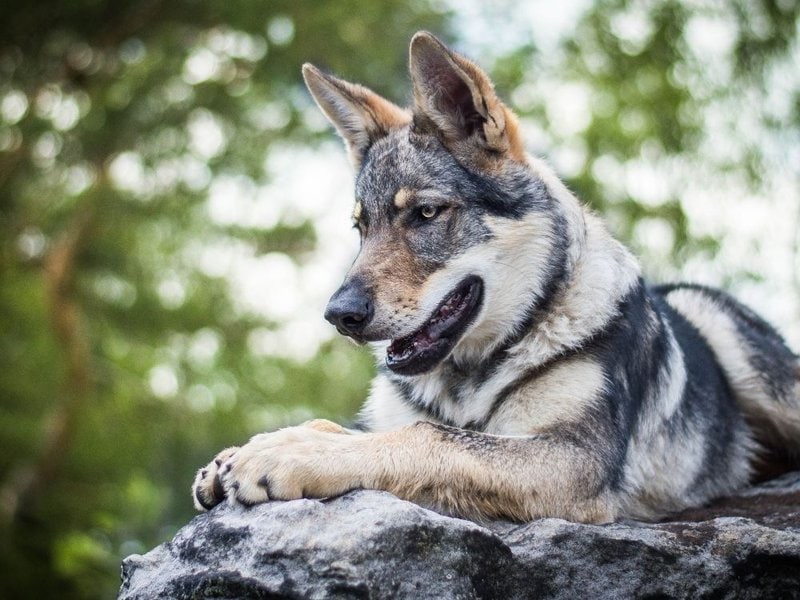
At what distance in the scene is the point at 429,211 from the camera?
5.11 m

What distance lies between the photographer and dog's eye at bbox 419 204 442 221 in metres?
5.10

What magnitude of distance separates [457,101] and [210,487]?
2506mm

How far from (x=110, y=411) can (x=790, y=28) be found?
13.8m

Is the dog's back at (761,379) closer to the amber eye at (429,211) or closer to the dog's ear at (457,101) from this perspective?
the dog's ear at (457,101)

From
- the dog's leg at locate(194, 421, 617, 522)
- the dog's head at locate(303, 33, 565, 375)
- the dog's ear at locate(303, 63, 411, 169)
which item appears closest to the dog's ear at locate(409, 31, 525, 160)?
the dog's head at locate(303, 33, 565, 375)

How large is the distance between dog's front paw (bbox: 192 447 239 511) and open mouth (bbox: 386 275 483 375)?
3.18 feet

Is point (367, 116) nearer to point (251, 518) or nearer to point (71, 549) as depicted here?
point (251, 518)

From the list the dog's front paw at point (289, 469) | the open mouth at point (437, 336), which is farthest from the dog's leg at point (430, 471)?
the open mouth at point (437, 336)

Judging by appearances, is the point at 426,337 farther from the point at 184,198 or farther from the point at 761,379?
the point at 184,198

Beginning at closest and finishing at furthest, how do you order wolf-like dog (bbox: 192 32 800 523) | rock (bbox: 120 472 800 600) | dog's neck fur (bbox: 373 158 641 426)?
1. rock (bbox: 120 472 800 600)
2. wolf-like dog (bbox: 192 32 800 523)
3. dog's neck fur (bbox: 373 158 641 426)

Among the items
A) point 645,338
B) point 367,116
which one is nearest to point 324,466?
point 645,338

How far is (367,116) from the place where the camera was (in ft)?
19.3

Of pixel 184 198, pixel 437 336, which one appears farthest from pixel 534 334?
pixel 184 198

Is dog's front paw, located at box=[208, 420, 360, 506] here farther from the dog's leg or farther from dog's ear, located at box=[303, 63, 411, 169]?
dog's ear, located at box=[303, 63, 411, 169]
